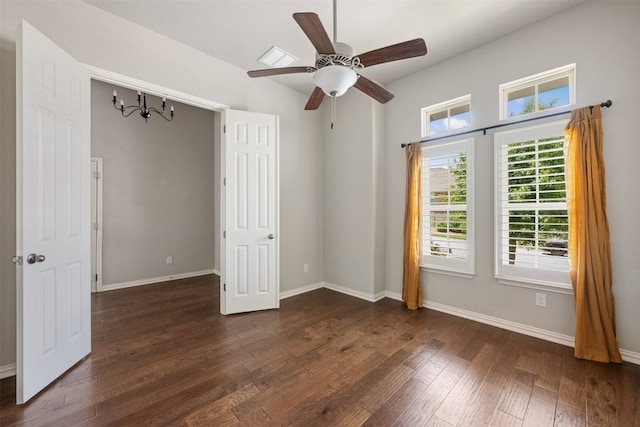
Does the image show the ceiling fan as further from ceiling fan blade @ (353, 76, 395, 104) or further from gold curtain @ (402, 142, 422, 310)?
gold curtain @ (402, 142, 422, 310)

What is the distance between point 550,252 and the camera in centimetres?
259

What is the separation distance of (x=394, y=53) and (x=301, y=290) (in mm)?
3407

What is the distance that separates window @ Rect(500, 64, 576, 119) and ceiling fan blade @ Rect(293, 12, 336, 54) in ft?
7.48

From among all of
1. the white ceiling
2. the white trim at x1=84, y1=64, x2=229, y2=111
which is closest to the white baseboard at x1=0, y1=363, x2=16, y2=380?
the white trim at x1=84, y1=64, x2=229, y2=111

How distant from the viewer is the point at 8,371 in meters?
2.06

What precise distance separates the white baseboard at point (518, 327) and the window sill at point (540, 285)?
0.40 meters

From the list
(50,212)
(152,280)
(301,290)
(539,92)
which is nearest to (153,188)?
(152,280)

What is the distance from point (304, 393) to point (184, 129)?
5.04 metres

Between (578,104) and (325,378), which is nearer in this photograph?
(325,378)

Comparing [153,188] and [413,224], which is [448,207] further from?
[153,188]

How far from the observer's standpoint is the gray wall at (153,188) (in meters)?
4.35

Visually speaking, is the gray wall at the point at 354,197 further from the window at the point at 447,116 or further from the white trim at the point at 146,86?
the white trim at the point at 146,86

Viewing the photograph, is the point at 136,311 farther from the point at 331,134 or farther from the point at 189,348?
the point at 331,134

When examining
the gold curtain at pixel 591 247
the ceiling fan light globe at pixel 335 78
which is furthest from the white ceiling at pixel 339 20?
the gold curtain at pixel 591 247
